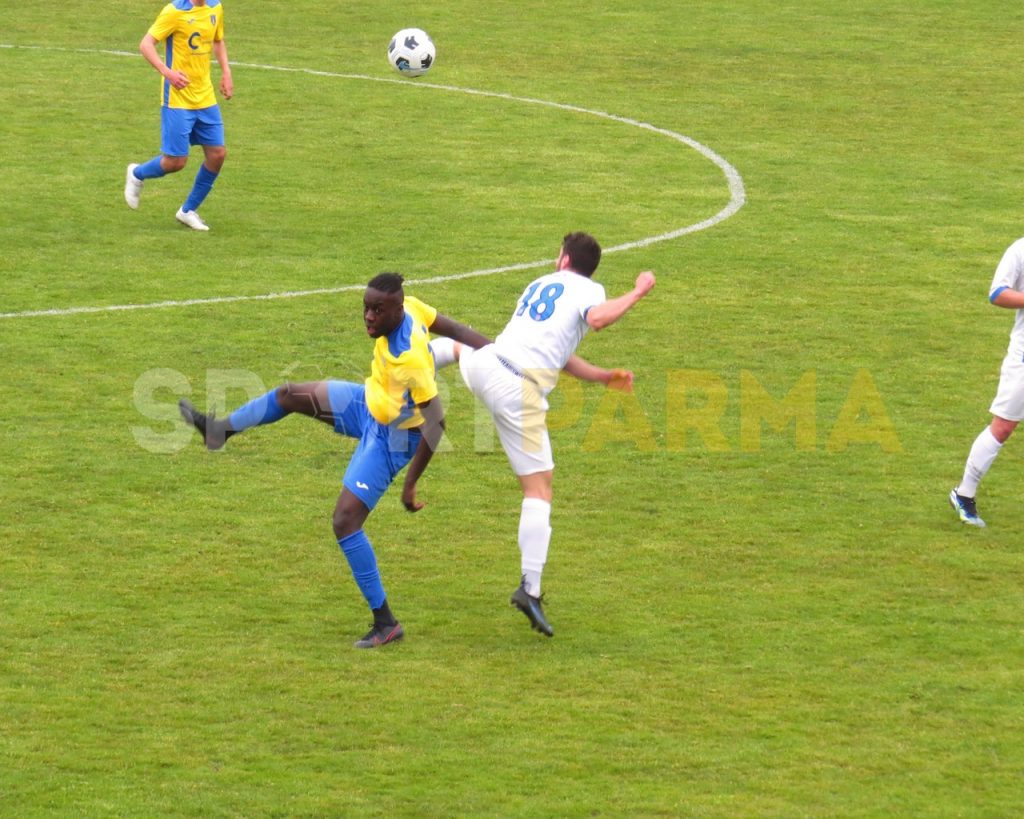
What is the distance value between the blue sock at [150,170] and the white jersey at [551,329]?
8.91 meters

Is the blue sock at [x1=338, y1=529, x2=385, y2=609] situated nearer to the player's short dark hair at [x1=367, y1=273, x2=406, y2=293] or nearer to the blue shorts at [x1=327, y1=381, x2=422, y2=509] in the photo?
the blue shorts at [x1=327, y1=381, x2=422, y2=509]

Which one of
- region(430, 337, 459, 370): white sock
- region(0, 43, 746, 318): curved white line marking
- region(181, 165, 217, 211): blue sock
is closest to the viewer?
region(430, 337, 459, 370): white sock

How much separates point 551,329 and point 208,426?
2.21m

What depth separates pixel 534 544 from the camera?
9578 millimetres

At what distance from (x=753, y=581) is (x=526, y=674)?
1.91 meters

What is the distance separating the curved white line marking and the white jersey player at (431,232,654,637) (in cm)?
629

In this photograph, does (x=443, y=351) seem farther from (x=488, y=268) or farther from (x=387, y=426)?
(x=488, y=268)

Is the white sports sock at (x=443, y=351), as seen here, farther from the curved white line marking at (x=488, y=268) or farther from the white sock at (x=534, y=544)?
the curved white line marking at (x=488, y=268)

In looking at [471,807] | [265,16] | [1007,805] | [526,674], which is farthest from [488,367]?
[265,16]

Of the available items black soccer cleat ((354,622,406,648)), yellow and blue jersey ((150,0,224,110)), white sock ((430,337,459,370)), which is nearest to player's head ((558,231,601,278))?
white sock ((430,337,459,370))

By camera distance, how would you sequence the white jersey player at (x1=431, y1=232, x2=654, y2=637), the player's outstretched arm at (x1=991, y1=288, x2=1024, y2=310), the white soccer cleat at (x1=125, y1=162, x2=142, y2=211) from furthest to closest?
the white soccer cleat at (x1=125, y1=162, x2=142, y2=211) < the player's outstretched arm at (x1=991, y1=288, x2=1024, y2=310) < the white jersey player at (x1=431, y1=232, x2=654, y2=637)

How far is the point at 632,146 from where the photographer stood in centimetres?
2222

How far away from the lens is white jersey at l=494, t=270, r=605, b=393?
384 inches

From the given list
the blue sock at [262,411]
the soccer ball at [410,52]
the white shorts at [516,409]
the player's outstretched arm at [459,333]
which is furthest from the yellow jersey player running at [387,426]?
the soccer ball at [410,52]
